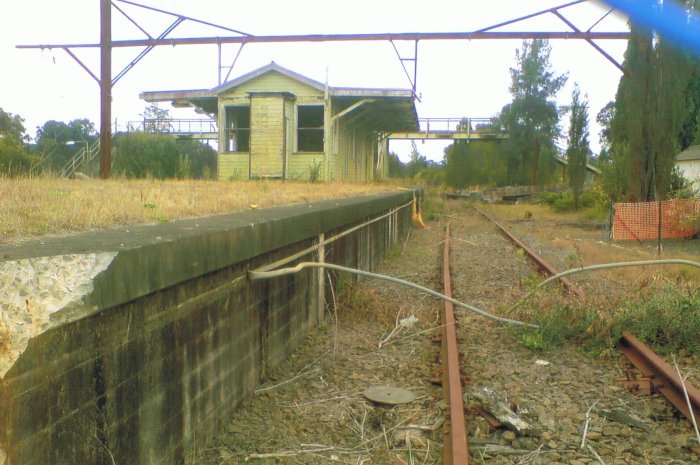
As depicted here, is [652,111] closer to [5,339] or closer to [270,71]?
[270,71]

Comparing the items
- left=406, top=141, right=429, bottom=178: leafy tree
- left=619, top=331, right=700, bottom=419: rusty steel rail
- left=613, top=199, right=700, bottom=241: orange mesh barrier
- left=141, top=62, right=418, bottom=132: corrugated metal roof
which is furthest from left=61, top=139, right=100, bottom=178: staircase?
left=406, top=141, right=429, bottom=178: leafy tree

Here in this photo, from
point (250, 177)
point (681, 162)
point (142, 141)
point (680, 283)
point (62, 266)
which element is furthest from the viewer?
point (142, 141)

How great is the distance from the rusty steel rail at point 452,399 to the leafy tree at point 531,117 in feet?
167

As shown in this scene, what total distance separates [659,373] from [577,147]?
2791 cm

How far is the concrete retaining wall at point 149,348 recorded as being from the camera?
8.44 ft

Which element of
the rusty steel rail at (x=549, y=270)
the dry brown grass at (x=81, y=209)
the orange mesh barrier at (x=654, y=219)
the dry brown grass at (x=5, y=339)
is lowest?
the rusty steel rail at (x=549, y=270)

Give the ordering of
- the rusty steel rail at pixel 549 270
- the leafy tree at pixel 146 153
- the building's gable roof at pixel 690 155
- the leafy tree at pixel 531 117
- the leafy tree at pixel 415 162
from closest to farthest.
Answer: the rusty steel rail at pixel 549 270
the leafy tree at pixel 146 153
the building's gable roof at pixel 690 155
the leafy tree at pixel 531 117
the leafy tree at pixel 415 162

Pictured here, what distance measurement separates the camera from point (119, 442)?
3086 mm

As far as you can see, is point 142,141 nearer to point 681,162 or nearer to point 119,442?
point 681,162

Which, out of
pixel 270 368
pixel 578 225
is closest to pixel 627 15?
pixel 578 225

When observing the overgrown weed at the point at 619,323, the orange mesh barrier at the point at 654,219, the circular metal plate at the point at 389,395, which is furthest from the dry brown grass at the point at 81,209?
the orange mesh barrier at the point at 654,219

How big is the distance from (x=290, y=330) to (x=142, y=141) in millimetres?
25830

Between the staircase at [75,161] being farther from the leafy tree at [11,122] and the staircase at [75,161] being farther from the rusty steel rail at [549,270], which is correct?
the leafy tree at [11,122]

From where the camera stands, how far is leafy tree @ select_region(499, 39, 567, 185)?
57.5m
